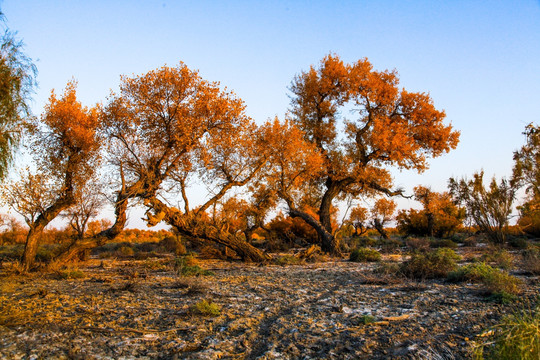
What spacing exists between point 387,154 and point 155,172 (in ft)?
41.6

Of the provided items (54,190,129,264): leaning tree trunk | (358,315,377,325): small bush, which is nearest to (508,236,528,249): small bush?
(358,315,377,325): small bush

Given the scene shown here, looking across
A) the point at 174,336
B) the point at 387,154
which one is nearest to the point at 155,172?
the point at 174,336

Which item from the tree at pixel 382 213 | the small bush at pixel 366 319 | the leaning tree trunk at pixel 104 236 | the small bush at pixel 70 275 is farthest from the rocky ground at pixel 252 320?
the tree at pixel 382 213

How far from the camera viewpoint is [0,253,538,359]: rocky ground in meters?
4.37

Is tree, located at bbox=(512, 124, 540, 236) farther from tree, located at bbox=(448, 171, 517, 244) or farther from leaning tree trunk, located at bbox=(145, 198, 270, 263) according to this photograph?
leaning tree trunk, located at bbox=(145, 198, 270, 263)

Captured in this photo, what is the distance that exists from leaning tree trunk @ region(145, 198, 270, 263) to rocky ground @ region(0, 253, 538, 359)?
15.1ft

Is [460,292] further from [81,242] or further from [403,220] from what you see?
[403,220]

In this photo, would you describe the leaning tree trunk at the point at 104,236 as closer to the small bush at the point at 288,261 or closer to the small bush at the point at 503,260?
the small bush at the point at 288,261

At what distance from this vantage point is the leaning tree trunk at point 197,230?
44.2ft

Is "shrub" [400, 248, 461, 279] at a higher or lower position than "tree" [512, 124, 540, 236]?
lower

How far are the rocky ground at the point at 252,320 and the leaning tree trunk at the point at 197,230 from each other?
4.60 m

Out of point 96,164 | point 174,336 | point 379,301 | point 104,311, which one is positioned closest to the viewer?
point 174,336

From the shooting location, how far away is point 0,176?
284 inches

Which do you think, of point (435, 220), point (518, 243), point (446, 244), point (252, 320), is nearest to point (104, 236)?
point (252, 320)
